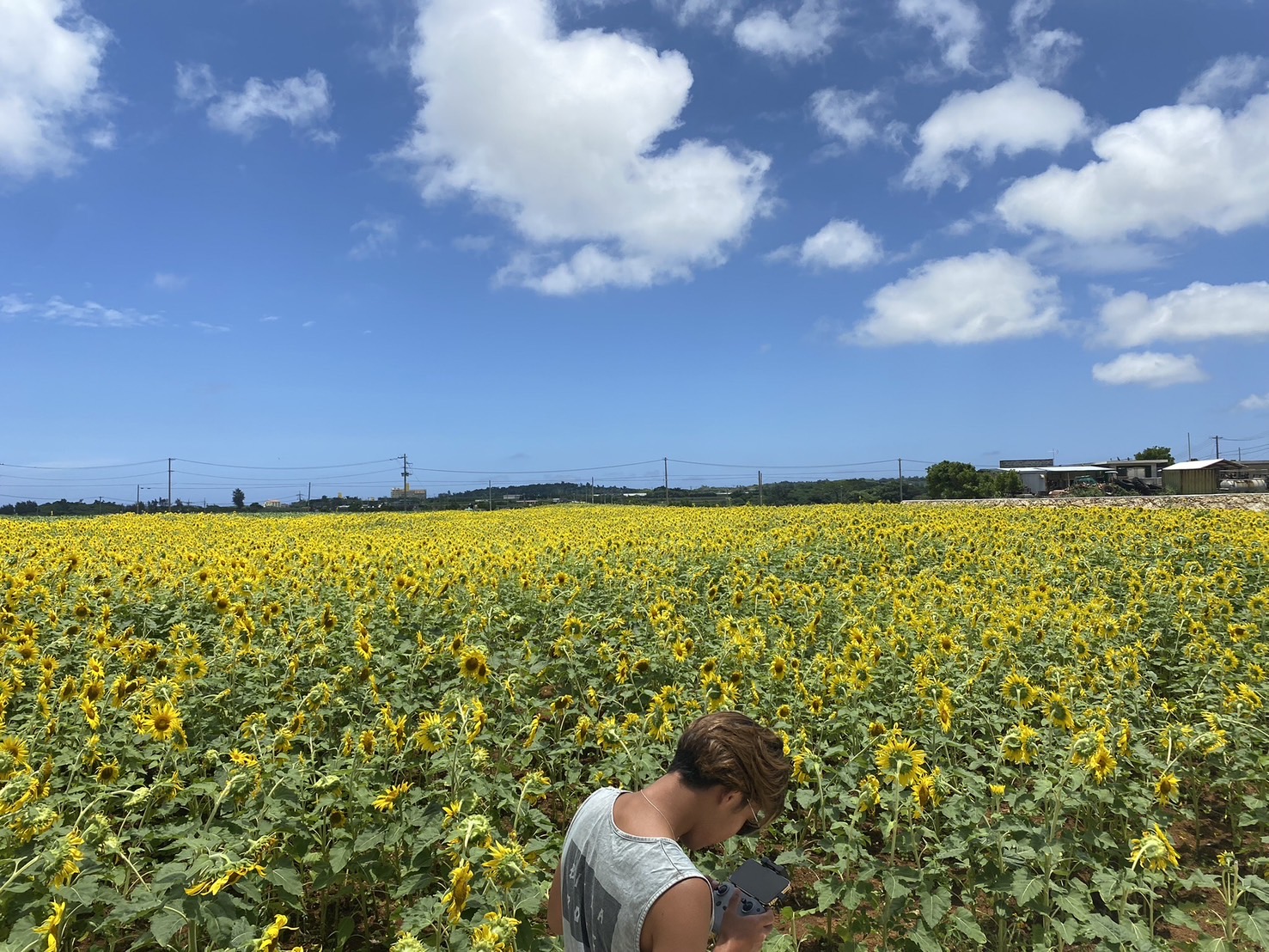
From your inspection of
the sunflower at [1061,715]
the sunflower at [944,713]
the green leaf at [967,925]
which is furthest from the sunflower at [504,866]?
the sunflower at [1061,715]

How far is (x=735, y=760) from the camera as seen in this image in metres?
1.79

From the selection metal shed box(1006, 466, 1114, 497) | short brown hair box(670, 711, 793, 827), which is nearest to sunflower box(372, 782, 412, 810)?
short brown hair box(670, 711, 793, 827)

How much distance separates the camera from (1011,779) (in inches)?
163

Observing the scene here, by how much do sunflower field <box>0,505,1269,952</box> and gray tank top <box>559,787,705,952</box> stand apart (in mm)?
177

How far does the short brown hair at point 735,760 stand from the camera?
5.89ft

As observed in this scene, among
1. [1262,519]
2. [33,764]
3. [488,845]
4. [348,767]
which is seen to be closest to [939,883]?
[488,845]

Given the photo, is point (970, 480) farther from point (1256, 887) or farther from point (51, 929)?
point (51, 929)

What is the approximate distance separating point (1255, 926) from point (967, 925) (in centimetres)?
103

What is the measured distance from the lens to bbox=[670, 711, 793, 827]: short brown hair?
1.79 meters

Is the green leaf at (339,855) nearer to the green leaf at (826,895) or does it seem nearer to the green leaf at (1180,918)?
the green leaf at (826,895)

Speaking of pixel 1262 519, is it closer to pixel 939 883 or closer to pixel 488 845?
pixel 939 883

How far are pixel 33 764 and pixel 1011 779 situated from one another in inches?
201

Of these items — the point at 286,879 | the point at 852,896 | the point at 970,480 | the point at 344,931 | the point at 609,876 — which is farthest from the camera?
the point at 970,480

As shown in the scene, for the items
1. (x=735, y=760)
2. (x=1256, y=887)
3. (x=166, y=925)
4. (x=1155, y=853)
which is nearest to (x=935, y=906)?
(x=1155, y=853)
